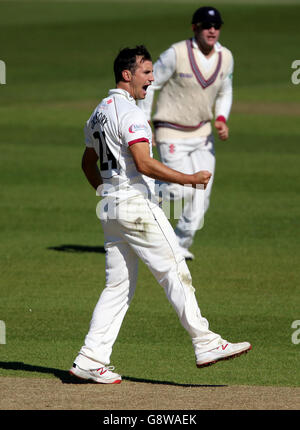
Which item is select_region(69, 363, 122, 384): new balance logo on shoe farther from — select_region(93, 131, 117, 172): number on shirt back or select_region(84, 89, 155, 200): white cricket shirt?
select_region(93, 131, 117, 172): number on shirt back

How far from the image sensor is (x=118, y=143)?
7.49 meters

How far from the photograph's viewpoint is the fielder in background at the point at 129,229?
7.41 m

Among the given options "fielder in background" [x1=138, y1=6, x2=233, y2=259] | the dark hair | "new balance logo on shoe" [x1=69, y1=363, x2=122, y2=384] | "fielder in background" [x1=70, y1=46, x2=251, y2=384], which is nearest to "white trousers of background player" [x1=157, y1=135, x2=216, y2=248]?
"fielder in background" [x1=138, y1=6, x2=233, y2=259]

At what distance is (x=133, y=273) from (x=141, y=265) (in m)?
4.73

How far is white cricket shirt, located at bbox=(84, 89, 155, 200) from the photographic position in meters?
7.41

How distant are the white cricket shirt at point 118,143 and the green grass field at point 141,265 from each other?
1.52m

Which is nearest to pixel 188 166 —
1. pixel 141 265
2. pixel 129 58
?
pixel 141 265

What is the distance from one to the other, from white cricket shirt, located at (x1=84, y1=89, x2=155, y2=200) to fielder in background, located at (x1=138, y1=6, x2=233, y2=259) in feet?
14.0

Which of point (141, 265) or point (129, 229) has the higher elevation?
point (129, 229)

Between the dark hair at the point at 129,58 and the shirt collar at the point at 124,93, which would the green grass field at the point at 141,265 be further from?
the dark hair at the point at 129,58

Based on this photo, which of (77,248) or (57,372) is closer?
(57,372)

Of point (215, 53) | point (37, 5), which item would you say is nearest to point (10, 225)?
Answer: point (215, 53)

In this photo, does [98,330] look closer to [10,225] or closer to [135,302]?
[135,302]

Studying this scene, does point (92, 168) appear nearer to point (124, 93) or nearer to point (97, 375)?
point (124, 93)
